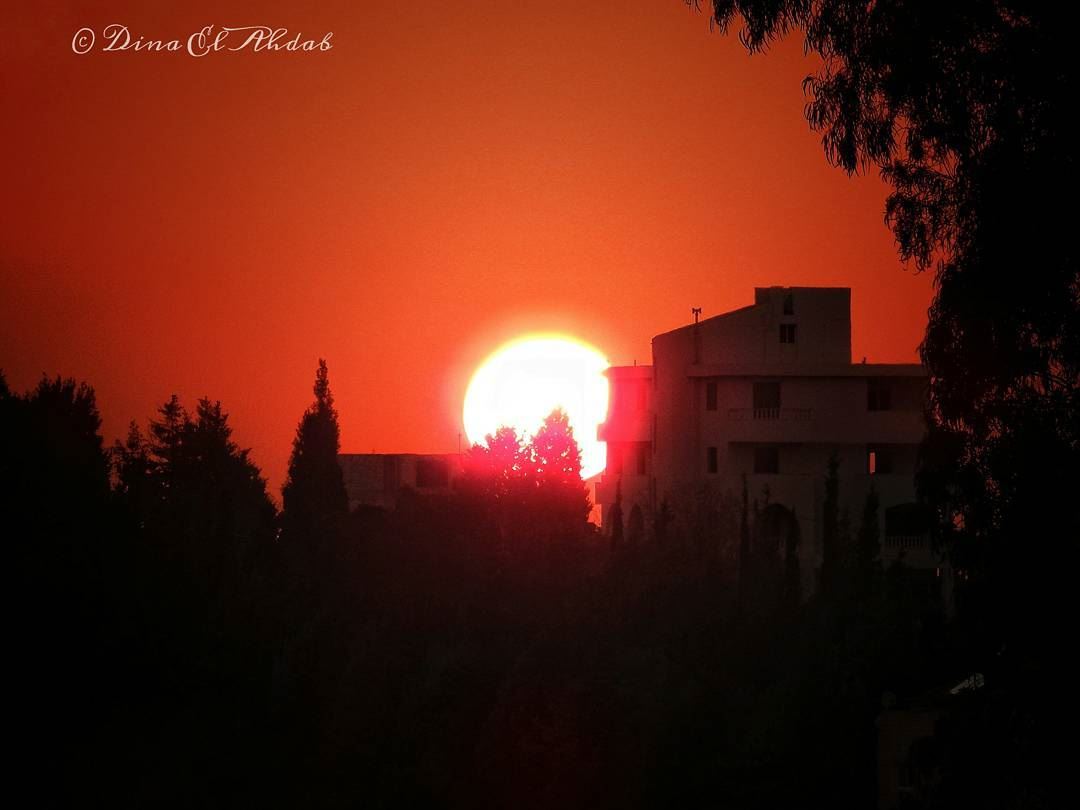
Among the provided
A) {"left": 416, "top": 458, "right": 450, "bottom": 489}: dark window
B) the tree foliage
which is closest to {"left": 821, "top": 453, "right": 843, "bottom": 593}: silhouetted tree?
the tree foliage

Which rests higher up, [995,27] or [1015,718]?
[995,27]

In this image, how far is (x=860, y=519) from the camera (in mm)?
61719

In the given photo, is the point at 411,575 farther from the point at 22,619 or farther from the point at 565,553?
the point at 22,619

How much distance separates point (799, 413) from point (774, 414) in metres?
0.87

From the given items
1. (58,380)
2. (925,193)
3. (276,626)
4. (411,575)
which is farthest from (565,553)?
(925,193)

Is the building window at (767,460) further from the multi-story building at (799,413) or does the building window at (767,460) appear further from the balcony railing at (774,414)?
the balcony railing at (774,414)

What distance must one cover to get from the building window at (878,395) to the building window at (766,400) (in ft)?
10.4

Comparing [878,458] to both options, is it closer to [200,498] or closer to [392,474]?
[200,498]

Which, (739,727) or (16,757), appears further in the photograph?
(739,727)

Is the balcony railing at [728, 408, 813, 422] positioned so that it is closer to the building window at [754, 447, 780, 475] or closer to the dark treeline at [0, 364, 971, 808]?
the building window at [754, 447, 780, 475]

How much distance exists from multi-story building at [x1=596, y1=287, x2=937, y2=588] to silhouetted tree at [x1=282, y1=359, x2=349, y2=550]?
1738cm

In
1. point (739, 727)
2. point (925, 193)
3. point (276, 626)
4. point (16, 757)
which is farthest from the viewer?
point (276, 626)

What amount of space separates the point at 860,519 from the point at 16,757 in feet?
115

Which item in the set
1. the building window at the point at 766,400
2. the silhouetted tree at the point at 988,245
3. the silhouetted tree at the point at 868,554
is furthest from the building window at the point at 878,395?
the silhouetted tree at the point at 988,245
